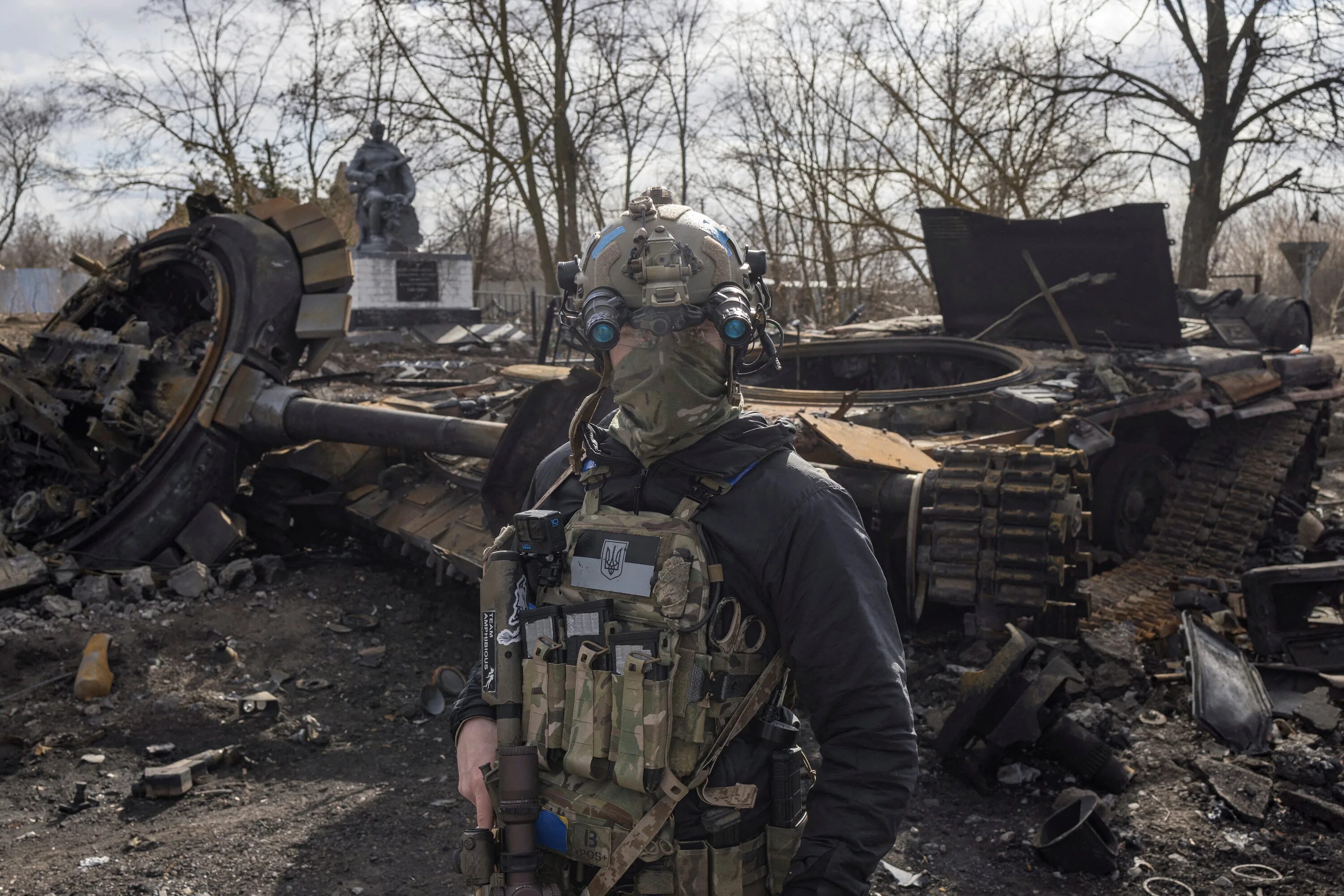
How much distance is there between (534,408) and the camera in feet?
19.7

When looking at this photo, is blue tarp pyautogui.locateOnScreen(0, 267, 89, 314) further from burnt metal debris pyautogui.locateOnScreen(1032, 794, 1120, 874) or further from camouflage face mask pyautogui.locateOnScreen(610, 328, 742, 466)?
camouflage face mask pyautogui.locateOnScreen(610, 328, 742, 466)

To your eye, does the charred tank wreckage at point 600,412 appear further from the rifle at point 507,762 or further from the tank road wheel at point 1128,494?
the rifle at point 507,762

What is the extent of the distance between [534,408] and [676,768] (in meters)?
4.15

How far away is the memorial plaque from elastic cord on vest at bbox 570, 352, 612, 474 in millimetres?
16723

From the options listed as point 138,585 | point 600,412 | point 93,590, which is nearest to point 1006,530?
point 600,412

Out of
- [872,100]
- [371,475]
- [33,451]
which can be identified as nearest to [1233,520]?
[371,475]

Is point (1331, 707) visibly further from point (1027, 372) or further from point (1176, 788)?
point (1027, 372)

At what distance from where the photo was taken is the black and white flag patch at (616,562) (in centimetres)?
206

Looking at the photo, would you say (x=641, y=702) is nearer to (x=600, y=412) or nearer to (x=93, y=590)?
(x=600, y=412)

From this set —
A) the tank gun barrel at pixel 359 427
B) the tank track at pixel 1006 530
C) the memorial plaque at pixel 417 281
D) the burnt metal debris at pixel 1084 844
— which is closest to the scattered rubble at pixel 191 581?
the tank gun barrel at pixel 359 427

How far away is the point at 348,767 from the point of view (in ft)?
16.3

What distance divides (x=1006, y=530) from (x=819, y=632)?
320 centimetres

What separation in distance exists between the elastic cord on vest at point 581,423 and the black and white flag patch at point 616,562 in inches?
8.2

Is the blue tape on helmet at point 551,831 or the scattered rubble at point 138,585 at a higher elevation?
the blue tape on helmet at point 551,831
